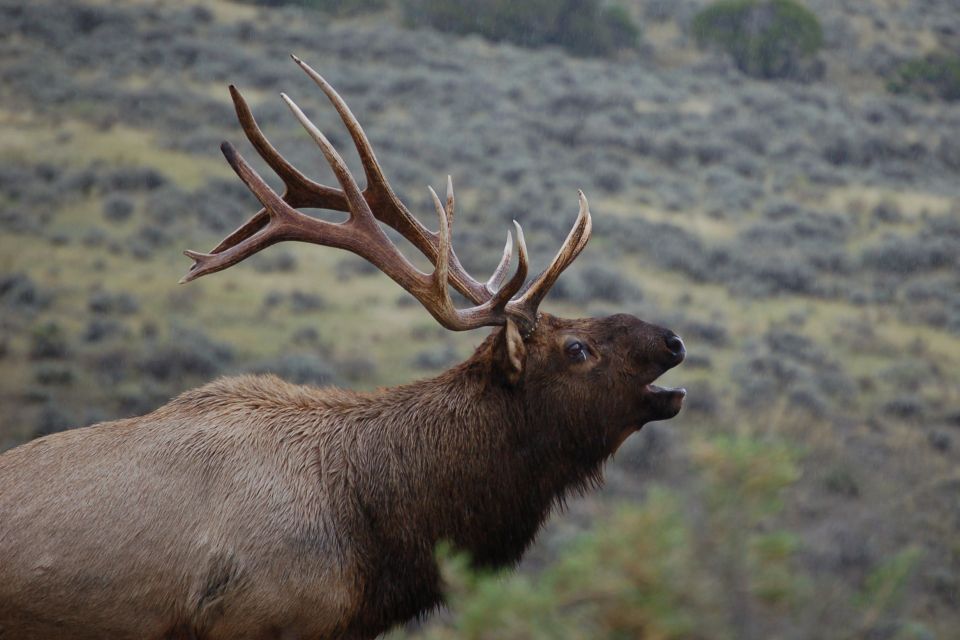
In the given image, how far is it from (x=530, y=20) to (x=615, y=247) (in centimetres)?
2343

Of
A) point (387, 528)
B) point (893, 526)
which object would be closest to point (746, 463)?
point (387, 528)

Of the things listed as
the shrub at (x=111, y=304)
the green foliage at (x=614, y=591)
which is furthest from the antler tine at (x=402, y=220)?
the shrub at (x=111, y=304)

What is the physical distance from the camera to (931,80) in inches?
1539

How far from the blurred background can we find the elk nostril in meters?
0.89

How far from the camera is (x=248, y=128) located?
414 centimetres

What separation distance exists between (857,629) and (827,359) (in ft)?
50.0

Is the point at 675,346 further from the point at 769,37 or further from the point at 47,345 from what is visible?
the point at 769,37

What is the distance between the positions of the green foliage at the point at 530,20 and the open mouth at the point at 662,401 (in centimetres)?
3912

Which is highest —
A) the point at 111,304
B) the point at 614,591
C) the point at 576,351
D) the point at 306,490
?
the point at 614,591

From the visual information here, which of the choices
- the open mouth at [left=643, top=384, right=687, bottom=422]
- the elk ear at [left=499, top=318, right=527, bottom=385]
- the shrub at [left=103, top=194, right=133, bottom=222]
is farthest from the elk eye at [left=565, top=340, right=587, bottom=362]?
the shrub at [left=103, top=194, right=133, bottom=222]

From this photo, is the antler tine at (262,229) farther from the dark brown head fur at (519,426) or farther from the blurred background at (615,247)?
Result: the blurred background at (615,247)

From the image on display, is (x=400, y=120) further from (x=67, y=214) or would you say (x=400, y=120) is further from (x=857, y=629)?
(x=857, y=629)

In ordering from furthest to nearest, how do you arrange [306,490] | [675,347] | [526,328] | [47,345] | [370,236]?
[47,345] → [370,236] → [526,328] → [675,347] → [306,490]

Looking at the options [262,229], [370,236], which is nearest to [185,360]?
[262,229]
